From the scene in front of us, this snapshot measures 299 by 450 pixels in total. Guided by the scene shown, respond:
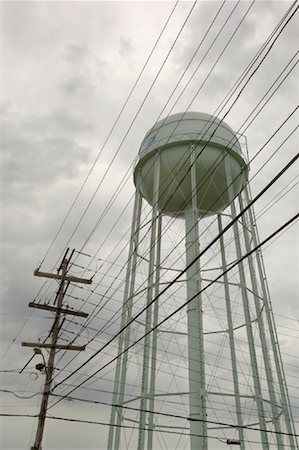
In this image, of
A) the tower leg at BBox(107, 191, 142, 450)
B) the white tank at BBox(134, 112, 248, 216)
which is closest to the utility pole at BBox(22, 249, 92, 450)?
the tower leg at BBox(107, 191, 142, 450)

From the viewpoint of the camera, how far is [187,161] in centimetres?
1734

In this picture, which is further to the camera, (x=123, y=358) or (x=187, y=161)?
(x=187, y=161)

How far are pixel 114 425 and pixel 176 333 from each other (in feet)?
13.9

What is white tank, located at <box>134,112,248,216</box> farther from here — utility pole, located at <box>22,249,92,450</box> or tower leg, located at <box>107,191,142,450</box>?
utility pole, located at <box>22,249,92,450</box>

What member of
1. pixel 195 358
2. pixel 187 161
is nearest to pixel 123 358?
pixel 195 358

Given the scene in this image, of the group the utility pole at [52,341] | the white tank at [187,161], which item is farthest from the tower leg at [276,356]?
the utility pole at [52,341]

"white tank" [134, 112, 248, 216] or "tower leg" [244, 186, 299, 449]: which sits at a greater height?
"white tank" [134, 112, 248, 216]

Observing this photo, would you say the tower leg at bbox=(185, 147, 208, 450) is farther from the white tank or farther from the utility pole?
the utility pole

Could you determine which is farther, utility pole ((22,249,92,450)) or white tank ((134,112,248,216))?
white tank ((134,112,248,216))

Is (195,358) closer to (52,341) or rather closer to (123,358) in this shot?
(123,358)

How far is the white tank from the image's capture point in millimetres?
17547

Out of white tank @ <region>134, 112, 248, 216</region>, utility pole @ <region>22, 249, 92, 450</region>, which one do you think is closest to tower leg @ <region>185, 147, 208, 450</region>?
white tank @ <region>134, 112, 248, 216</region>

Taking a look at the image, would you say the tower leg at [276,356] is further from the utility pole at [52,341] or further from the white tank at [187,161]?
the utility pole at [52,341]

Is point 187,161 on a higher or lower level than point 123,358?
higher
